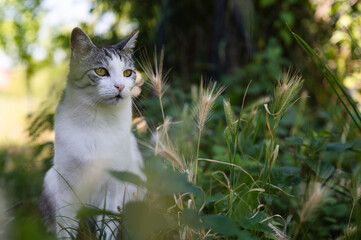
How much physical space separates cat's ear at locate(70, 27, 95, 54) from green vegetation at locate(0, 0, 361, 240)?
28 centimetres

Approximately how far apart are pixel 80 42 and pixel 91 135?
0.41 m

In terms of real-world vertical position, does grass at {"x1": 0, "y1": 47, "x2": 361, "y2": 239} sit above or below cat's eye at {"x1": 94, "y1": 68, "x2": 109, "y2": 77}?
below

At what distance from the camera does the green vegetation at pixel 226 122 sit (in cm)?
107

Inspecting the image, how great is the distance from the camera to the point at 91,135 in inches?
53.9

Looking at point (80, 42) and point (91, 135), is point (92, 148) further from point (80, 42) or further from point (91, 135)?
point (80, 42)

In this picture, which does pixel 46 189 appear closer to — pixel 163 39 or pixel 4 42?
pixel 163 39

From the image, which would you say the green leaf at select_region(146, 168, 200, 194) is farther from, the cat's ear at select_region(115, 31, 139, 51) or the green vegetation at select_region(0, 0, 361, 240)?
the cat's ear at select_region(115, 31, 139, 51)

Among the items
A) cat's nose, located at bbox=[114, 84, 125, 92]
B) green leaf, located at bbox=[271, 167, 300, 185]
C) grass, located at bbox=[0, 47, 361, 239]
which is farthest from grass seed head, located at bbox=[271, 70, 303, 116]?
cat's nose, located at bbox=[114, 84, 125, 92]

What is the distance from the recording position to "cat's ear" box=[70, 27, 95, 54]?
4.45 ft

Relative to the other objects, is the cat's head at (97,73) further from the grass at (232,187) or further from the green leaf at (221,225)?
the green leaf at (221,225)

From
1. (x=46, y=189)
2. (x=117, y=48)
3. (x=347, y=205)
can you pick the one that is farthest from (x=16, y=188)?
(x=347, y=205)

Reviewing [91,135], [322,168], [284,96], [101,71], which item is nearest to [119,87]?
[101,71]

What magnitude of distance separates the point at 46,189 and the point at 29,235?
111cm

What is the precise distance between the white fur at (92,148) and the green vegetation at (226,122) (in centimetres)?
12
